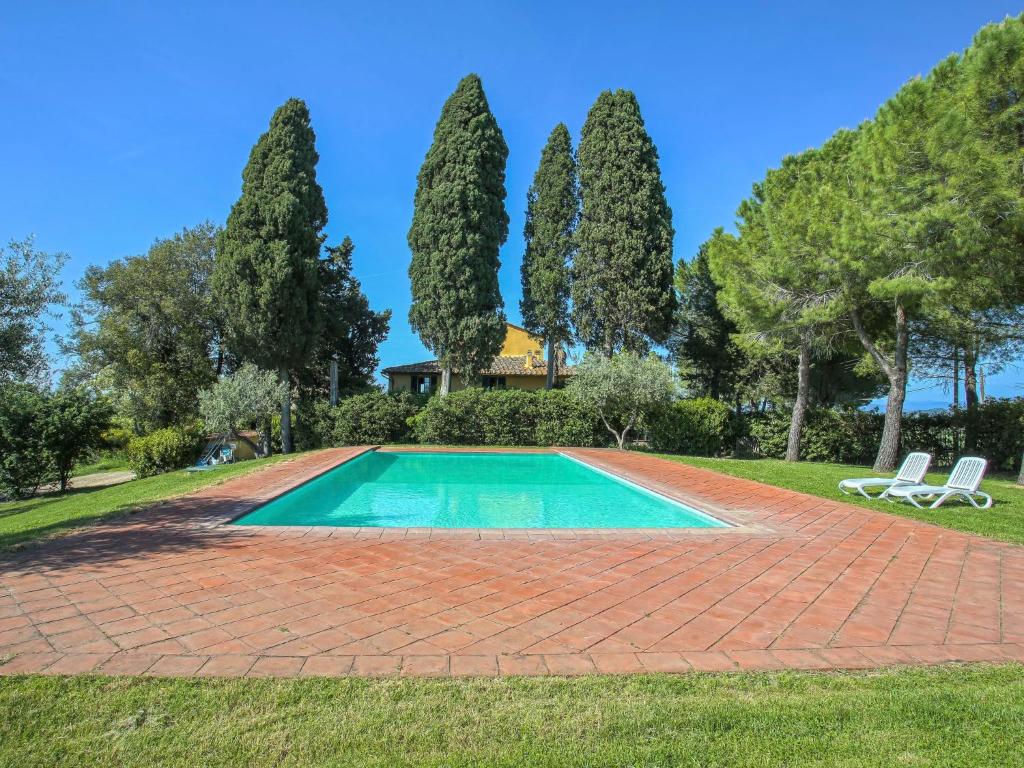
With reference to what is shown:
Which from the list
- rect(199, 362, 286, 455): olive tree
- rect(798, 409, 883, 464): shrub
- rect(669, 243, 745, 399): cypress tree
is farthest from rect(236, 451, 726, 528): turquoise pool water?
rect(669, 243, 745, 399): cypress tree

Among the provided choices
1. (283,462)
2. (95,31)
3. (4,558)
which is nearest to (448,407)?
(283,462)

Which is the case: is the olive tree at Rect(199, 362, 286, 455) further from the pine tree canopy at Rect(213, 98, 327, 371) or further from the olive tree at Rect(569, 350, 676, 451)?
the olive tree at Rect(569, 350, 676, 451)

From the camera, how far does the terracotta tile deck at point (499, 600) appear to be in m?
2.92

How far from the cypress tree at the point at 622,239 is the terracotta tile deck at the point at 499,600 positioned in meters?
16.2

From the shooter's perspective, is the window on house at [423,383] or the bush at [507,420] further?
the window on house at [423,383]

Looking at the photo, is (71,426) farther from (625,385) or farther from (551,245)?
(551,245)

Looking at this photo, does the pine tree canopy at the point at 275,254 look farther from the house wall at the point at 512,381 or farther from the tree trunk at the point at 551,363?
the house wall at the point at 512,381

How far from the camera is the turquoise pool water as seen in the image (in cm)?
814

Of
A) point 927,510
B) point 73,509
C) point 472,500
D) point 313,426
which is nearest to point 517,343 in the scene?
point 313,426

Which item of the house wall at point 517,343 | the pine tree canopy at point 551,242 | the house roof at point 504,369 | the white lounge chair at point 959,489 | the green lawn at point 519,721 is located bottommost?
the green lawn at point 519,721

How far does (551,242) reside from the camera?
956 inches

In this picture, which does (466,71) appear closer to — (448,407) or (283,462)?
(448,407)

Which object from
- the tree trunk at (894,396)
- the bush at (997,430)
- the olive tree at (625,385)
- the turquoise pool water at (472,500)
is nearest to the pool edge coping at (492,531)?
the turquoise pool water at (472,500)

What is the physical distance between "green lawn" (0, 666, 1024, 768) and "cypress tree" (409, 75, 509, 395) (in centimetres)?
1782
